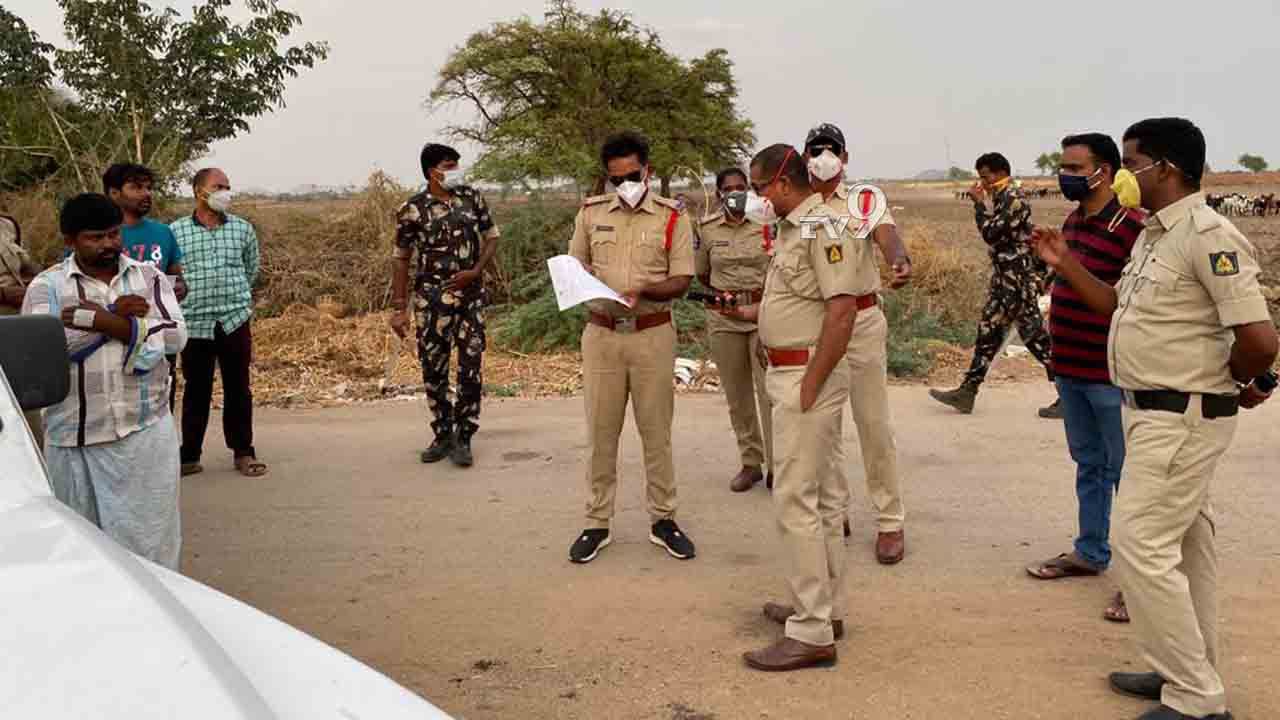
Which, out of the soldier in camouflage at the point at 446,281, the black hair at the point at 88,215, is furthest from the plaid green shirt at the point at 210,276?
the black hair at the point at 88,215

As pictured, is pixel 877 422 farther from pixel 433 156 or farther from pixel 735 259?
pixel 433 156

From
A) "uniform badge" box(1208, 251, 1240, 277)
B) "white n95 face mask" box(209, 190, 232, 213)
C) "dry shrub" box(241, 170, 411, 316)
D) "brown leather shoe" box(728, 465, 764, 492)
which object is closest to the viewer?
"uniform badge" box(1208, 251, 1240, 277)

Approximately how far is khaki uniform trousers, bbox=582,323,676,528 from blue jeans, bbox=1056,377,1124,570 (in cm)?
185

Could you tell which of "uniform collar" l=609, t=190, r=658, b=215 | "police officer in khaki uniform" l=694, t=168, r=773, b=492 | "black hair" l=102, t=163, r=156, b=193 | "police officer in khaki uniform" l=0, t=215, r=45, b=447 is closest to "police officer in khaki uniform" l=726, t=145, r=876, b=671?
"uniform collar" l=609, t=190, r=658, b=215

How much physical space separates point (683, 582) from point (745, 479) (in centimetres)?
160

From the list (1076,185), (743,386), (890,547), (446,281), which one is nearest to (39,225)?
(446,281)

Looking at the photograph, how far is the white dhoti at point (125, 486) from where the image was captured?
13.6ft

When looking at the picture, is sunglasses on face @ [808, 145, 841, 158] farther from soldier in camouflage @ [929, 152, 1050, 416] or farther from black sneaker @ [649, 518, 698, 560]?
soldier in camouflage @ [929, 152, 1050, 416]

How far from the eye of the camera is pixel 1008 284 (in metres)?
8.35

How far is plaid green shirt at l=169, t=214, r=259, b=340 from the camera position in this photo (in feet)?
22.5

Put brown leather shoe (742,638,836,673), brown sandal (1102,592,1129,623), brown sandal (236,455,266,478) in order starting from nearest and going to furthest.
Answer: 1. brown leather shoe (742,638,836,673)
2. brown sandal (1102,592,1129,623)
3. brown sandal (236,455,266,478)

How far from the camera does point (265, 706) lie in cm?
170

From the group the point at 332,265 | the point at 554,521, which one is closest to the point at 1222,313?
the point at 554,521

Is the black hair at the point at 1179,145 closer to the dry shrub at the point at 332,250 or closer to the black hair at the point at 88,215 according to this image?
the black hair at the point at 88,215
